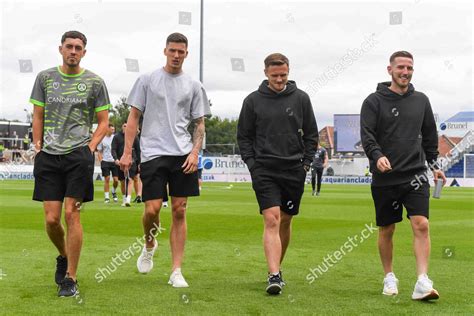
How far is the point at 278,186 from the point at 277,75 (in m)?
0.99

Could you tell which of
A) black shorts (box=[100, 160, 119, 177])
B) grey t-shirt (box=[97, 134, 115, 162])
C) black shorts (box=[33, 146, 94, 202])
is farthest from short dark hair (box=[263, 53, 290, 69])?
black shorts (box=[100, 160, 119, 177])

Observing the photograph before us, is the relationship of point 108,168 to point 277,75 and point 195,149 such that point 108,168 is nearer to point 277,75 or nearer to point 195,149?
point 195,149

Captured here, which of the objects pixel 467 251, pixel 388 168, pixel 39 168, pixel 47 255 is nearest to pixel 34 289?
pixel 39 168

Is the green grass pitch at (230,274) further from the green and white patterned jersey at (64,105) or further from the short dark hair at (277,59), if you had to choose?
the short dark hair at (277,59)

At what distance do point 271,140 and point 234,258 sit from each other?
223cm

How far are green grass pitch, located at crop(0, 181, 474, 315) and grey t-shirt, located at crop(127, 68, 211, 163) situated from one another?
3.99 ft

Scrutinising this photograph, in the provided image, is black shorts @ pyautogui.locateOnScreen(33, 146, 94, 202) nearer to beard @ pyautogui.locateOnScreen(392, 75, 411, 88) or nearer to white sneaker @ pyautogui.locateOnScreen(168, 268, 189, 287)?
white sneaker @ pyautogui.locateOnScreen(168, 268, 189, 287)

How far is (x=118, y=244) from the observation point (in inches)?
392

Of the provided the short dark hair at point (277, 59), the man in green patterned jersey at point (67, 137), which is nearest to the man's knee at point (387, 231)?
the short dark hair at point (277, 59)

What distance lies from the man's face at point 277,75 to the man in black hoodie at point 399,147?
758 mm

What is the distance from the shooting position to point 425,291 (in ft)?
19.7

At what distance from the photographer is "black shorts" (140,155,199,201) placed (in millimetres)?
6914

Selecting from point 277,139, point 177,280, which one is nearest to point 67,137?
point 177,280

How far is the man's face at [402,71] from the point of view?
21.3ft
